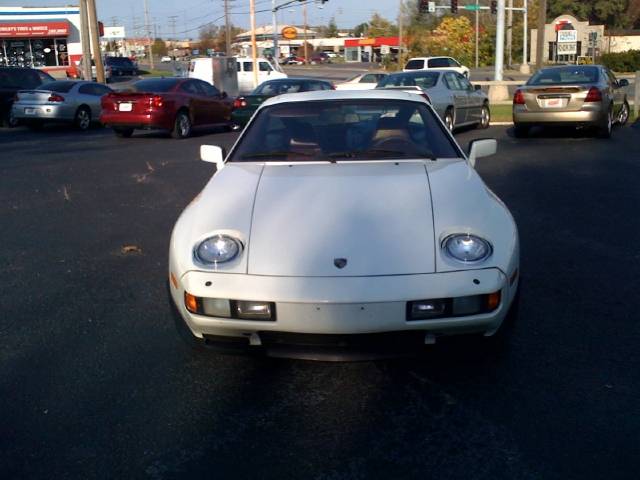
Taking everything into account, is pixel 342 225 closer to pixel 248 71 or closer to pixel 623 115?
pixel 623 115

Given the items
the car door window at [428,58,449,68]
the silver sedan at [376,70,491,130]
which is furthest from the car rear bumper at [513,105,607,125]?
the car door window at [428,58,449,68]

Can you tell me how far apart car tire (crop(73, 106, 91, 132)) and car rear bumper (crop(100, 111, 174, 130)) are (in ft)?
9.87

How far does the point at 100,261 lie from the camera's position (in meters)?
6.62

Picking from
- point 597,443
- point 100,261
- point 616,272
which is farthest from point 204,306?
point 616,272

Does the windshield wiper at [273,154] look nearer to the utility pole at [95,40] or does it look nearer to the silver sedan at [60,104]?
the silver sedan at [60,104]

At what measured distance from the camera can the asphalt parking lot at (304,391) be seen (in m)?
3.25

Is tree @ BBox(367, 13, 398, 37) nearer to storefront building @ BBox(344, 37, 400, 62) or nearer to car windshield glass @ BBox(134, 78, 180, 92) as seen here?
storefront building @ BBox(344, 37, 400, 62)

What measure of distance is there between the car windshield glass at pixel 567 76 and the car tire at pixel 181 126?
300 inches

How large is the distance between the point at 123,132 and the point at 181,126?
153 cm

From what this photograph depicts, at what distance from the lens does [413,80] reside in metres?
16.5

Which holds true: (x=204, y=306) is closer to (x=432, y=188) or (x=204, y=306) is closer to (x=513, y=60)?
(x=432, y=188)

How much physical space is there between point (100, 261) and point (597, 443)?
453 centimetres

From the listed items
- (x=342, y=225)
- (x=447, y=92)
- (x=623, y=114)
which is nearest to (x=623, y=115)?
(x=623, y=114)

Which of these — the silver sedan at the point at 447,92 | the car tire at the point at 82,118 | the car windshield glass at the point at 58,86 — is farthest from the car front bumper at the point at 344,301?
the car windshield glass at the point at 58,86
